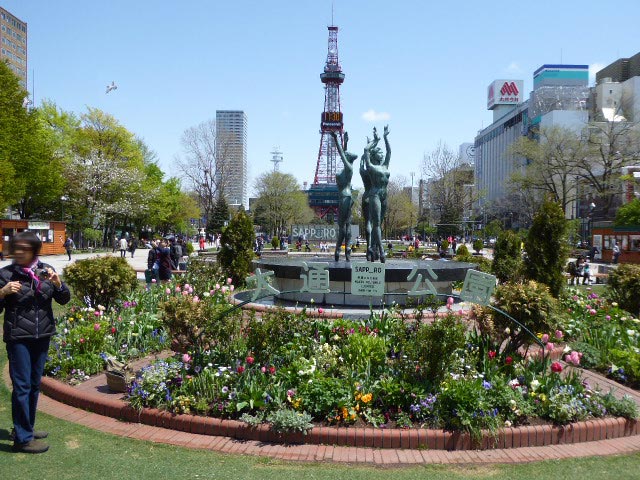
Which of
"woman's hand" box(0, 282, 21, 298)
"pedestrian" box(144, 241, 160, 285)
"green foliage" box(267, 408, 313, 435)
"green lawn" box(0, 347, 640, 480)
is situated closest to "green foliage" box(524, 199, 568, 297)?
"green lawn" box(0, 347, 640, 480)

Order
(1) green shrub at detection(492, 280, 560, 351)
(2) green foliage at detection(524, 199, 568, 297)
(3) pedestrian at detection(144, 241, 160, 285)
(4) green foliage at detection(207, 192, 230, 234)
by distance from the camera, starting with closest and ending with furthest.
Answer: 1. (1) green shrub at detection(492, 280, 560, 351)
2. (2) green foliage at detection(524, 199, 568, 297)
3. (3) pedestrian at detection(144, 241, 160, 285)
4. (4) green foliage at detection(207, 192, 230, 234)

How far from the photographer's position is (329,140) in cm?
11250

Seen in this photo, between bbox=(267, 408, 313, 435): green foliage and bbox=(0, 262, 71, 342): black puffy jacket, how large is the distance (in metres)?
2.31

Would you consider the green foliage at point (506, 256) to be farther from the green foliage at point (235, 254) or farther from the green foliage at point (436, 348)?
the green foliage at point (436, 348)

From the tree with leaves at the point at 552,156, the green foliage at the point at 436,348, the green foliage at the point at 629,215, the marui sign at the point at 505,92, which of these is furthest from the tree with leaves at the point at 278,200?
the marui sign at the point at 505,92

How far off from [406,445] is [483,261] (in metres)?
17.4

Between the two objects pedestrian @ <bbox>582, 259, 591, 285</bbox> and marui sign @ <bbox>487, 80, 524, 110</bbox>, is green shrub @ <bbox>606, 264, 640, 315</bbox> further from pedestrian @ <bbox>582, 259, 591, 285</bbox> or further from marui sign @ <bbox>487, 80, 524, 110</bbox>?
marui sign @ <bbox>487, 80, 524, 110</bbox>

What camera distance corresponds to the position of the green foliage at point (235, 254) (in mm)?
17344

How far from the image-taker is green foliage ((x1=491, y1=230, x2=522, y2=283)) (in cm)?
1906

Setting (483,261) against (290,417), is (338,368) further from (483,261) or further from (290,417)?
(483,261)

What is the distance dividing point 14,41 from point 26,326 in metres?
118

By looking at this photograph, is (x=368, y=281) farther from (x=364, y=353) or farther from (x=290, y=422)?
(x=290, y=422)

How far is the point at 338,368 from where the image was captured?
6.51 m

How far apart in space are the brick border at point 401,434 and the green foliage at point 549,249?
27.1 ft
